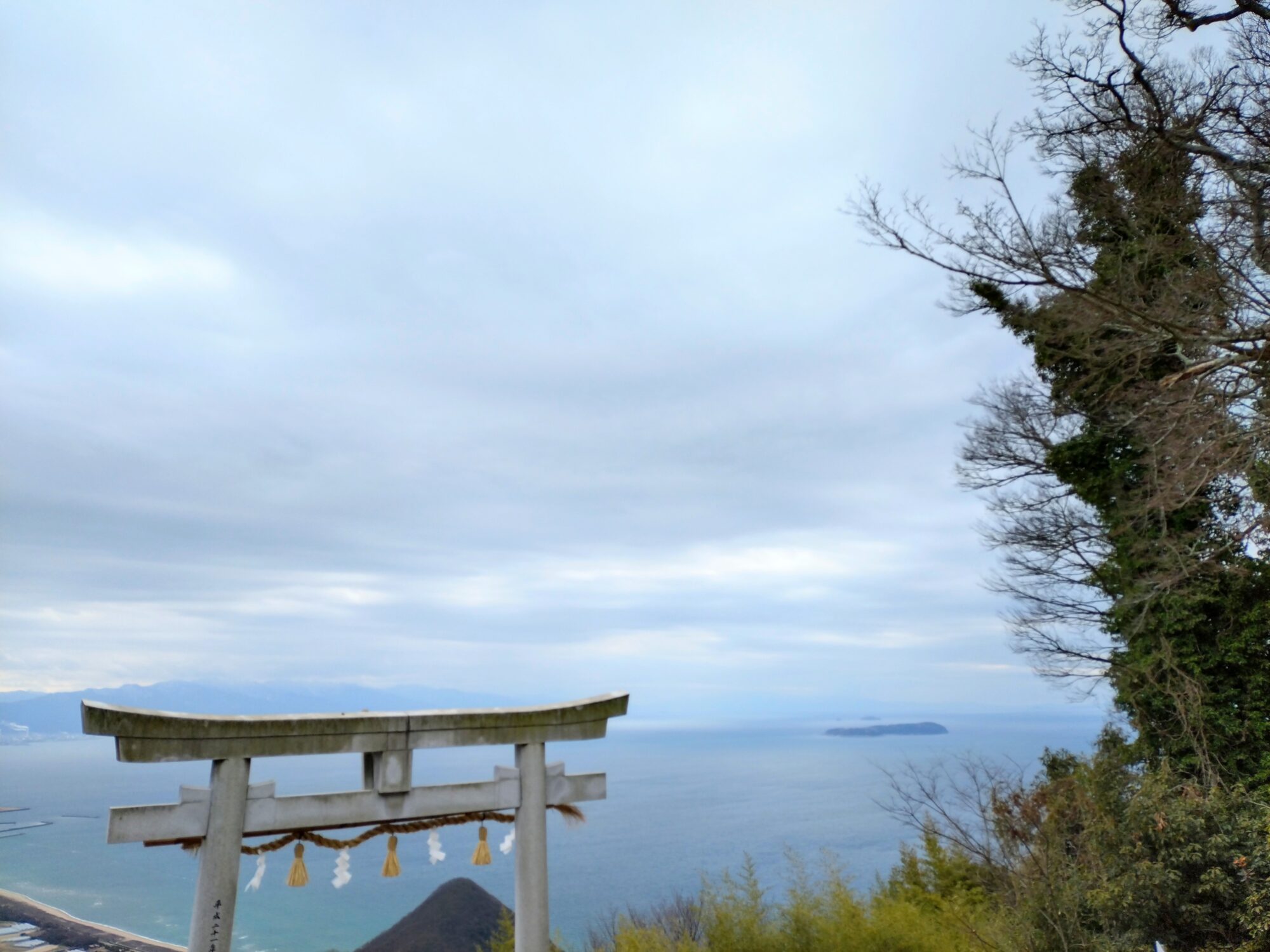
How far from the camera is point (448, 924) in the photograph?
48.6 feet

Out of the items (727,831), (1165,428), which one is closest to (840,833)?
(727,831)

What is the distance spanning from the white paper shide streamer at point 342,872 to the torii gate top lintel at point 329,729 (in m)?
0.57

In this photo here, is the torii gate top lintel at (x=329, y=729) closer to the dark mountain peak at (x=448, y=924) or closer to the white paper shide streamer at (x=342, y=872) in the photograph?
the white paper shide streamer at (x=342, y=872)

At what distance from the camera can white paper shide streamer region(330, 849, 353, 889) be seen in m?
3.84

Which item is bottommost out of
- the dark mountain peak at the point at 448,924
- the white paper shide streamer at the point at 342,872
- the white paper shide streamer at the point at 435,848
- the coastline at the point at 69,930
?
the coastline at the point at 69,930

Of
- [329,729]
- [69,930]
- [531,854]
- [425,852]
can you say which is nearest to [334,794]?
[329,729]

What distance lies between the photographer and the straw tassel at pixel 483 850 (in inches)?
161

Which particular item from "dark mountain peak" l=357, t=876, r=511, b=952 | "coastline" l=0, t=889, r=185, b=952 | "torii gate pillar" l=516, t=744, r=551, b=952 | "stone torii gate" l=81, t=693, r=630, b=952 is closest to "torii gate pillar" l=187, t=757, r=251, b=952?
"stone torii gate" l=81, t=693, r=630, b=952

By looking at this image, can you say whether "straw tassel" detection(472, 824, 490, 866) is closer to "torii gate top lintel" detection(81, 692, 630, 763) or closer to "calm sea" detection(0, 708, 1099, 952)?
"calm sea" detection(0, 708, 1099, 952)

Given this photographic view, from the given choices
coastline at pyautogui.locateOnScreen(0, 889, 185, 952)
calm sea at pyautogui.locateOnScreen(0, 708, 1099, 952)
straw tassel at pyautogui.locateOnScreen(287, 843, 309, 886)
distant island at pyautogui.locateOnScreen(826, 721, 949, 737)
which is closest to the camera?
straw tassel at pyautogui.locateOnScreen(287, 843, 309, 886)

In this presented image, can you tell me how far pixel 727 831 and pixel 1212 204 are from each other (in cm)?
3948

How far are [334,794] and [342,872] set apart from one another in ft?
1.99

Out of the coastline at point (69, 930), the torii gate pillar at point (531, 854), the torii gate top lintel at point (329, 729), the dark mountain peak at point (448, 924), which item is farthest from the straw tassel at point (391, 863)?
the coastline at point (69, 930)

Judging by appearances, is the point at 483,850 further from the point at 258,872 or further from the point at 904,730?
the point at 904,730
